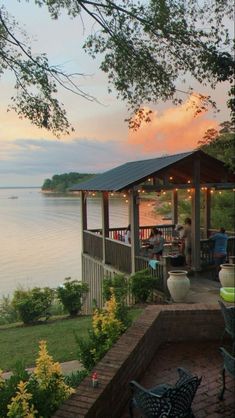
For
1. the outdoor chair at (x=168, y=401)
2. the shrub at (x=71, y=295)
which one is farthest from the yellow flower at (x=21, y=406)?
the shrub at (x=71, y=295)

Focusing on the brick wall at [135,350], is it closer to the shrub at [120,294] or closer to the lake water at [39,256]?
the shrub at [120,294]

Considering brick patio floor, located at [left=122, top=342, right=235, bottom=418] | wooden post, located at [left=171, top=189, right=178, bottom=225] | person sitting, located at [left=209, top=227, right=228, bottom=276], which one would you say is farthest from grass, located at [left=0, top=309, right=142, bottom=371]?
wooden post, located at [left=171, top=189, right=178, bottom=225]

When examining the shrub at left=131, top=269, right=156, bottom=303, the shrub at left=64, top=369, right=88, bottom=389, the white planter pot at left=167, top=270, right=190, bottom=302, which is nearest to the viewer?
the shrub at left=64, top=369, right=88, bottom=389

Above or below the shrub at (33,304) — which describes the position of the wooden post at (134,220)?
above

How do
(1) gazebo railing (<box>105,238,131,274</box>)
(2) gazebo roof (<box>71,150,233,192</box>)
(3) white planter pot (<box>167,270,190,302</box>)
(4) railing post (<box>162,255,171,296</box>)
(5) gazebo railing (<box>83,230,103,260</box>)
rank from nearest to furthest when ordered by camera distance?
(3) white planter pot (<box>167,270,190,302</box>) < (4) railing post (<box>162,255,171,296</box>) < (2) gazebo roof (<box>71,150,233,192</box>) < (1) gazebo railing (<box>105,238,131,274</box>) < (5) gazebo railing (<box>83,230,103,260</box>)

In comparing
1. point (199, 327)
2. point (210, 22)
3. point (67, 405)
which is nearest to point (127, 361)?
point (67, 405)

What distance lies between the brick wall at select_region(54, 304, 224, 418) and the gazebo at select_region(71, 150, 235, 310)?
4.02 m

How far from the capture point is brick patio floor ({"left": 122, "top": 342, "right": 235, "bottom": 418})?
13.3 feet

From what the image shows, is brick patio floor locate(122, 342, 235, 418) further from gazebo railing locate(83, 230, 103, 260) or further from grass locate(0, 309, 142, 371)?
gazebo railing locate(83, 230, 103, 260)

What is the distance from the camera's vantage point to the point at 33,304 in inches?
421

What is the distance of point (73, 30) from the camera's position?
6.91 meters

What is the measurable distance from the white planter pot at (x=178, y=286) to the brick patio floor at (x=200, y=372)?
3314mm

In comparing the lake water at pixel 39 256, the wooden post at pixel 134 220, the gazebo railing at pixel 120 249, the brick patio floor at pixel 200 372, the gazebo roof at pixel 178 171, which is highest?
the gazebo roof at pixel 178 171

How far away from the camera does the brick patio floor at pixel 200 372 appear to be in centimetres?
407
